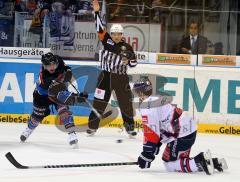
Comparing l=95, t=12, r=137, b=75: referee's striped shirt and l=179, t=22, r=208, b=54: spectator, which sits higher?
l=179, t=22, r=208, b=54: spectator

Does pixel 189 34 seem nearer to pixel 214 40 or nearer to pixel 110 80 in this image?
pixel 214 40

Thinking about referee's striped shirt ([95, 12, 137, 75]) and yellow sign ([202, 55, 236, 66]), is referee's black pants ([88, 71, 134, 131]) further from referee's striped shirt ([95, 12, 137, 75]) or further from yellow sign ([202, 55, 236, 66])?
yellow sign ([202, 55, 236, 66])

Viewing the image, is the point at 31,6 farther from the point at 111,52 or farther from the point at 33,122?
the point at 33,122

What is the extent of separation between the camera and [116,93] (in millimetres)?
9047

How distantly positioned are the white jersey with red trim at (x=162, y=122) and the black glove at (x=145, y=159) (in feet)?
0.49

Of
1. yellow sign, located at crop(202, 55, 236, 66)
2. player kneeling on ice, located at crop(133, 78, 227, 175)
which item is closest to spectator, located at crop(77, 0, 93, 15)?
yellow sign, located at crop(202, 55, 236, 66)

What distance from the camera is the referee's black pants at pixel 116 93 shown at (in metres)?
8.95

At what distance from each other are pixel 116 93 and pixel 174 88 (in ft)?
3.40

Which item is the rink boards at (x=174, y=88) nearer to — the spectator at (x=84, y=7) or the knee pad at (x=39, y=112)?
the spectator at (x=84, y=7)

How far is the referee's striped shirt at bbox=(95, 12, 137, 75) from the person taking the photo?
882cm

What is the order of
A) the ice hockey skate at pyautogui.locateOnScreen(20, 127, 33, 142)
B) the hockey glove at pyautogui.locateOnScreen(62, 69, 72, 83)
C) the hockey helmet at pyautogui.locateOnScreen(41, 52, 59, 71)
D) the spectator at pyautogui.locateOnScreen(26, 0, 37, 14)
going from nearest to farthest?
the hockey helmet at pyautogui.locateOnScreen(41, 52, 59, 71)
the hockey glove at pyautogui.locateOnScreen(62, 69, 72, 83)
the ice hockey skate at pyautogui.locateOnScreen(20, 127, 33, 142)
the spectator at pyautogui.locateOnScreen(26, 0, 37, 14)

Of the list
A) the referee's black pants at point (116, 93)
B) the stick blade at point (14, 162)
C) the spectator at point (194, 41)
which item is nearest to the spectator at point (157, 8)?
the spectator at point (194, 41)

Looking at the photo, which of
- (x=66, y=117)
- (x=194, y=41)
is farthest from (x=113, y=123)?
(x=66, y=117)

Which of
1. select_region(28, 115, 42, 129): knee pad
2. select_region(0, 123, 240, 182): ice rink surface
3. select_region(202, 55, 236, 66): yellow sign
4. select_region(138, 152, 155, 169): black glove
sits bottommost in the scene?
select_region(0, 123, 240, 182): ice rink surface
